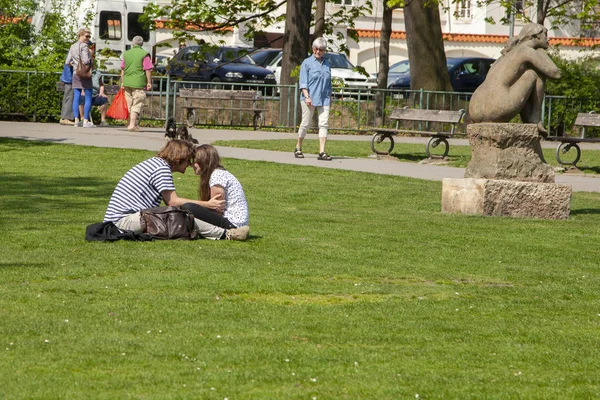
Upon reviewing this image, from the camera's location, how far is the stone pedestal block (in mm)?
13148

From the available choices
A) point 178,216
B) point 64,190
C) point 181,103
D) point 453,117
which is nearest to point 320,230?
point 178,216

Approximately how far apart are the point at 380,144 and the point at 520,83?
10.1 m

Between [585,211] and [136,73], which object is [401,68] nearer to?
[136,73]

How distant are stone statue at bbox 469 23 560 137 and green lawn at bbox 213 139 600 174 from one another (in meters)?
6.19

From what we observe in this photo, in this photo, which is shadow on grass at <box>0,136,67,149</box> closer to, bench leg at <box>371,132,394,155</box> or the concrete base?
bench leg at <box>371,132,394,155</box>

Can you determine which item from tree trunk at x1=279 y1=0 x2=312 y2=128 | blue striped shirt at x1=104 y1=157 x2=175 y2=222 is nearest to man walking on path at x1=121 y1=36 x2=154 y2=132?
tree trunk at x1=279 y1=0 x2=312 y2=128

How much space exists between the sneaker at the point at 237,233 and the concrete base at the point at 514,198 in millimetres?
3732

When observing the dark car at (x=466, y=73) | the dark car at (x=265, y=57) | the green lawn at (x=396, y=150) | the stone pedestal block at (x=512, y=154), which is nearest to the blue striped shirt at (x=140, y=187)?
the stone pedestal block at (x=512, y=154)

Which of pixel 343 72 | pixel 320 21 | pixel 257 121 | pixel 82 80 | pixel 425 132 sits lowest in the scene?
pixel 257 121

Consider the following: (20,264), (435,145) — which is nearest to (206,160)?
(20,264)

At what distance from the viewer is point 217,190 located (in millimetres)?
10289

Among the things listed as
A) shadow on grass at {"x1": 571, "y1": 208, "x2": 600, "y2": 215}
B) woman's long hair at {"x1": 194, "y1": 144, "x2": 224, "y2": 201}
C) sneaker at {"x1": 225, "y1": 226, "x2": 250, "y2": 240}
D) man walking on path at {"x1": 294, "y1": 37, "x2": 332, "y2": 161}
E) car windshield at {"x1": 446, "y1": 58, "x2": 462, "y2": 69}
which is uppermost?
car windshield at {"x1": 446, "y1": 58, "x2": 462, "y2": 69}

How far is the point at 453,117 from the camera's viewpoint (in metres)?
21.0

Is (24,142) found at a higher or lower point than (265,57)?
lower
